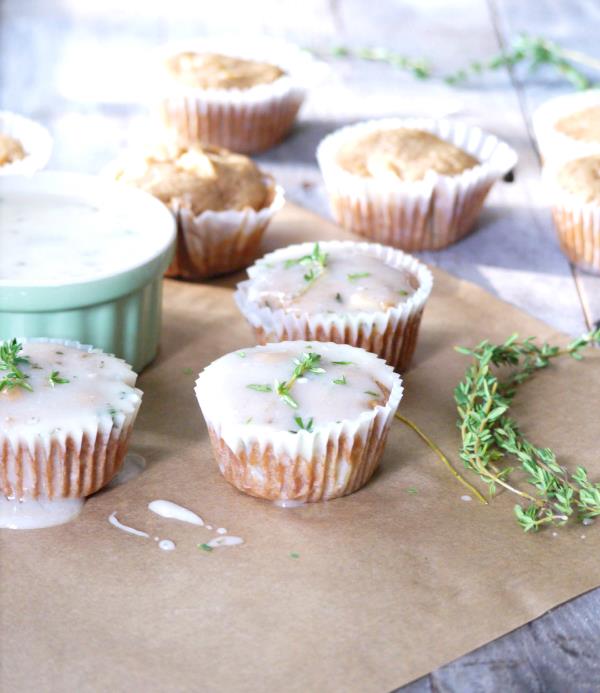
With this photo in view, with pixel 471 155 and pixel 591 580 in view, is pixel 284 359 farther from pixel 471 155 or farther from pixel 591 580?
pixel 471 155

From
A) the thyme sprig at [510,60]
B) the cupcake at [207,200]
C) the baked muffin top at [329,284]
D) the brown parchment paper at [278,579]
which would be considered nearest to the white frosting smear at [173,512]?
the brown parchment paper at [278,579]

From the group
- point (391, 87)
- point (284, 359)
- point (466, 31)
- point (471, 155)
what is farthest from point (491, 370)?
point (466, 31)

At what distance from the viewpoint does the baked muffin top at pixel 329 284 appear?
8.91 feet

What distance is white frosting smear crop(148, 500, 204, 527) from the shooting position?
2.27 metres

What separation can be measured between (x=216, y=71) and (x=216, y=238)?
3.52ft

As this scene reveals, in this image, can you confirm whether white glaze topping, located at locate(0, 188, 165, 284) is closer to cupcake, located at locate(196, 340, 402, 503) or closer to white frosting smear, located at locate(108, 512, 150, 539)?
cupcake, located at locate(196, 340, 402, 503)

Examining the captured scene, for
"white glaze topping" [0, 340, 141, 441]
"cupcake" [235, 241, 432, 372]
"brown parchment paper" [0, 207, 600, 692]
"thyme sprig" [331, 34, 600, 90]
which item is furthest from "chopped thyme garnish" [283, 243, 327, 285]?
"thyme sprig" [331, 34, 600, 90]

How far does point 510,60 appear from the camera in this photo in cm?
486

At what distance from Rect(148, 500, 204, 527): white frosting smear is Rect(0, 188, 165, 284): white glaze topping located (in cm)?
56

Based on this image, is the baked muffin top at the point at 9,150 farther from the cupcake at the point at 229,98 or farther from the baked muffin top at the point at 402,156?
A: the baked muffin top at the point at 402,156

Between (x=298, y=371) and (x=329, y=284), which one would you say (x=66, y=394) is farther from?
(x=329, y=284)

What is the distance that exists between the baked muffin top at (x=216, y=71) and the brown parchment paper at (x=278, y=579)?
1.71 m

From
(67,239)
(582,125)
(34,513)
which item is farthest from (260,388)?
(582,125)

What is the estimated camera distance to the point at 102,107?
4453mm
